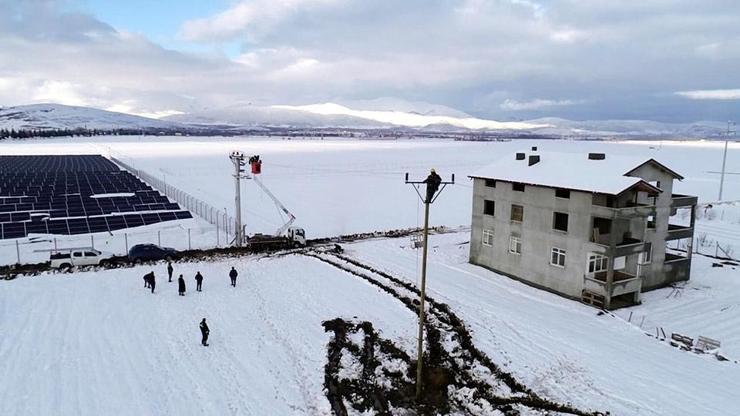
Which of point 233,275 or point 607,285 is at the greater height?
point 607,285

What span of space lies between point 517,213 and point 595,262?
577cm

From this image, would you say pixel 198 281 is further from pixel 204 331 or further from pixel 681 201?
pixel 681 201

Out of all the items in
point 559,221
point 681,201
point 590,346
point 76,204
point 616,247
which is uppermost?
point 681,201

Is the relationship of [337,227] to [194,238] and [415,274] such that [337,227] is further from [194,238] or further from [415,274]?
[415,274]

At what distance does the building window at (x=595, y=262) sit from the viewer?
28922 mm

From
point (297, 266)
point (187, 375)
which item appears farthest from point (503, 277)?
point (187, 375)

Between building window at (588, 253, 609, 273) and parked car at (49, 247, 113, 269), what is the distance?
2976cm

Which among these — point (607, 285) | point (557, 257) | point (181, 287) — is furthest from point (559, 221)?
point (181, 287)

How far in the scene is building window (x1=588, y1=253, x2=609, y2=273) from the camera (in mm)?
28922

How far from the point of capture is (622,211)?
90.2 feet

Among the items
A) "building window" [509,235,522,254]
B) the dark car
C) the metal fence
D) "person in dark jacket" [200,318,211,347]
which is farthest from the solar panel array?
"building window" [509,235,522,254]

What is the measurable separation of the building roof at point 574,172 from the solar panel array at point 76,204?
29.9 m

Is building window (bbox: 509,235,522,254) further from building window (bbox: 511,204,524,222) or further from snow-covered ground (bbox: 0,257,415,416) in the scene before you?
snow-covered ground (bbox: 0,257,415,416)

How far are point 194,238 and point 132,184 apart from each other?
31.0 meters
